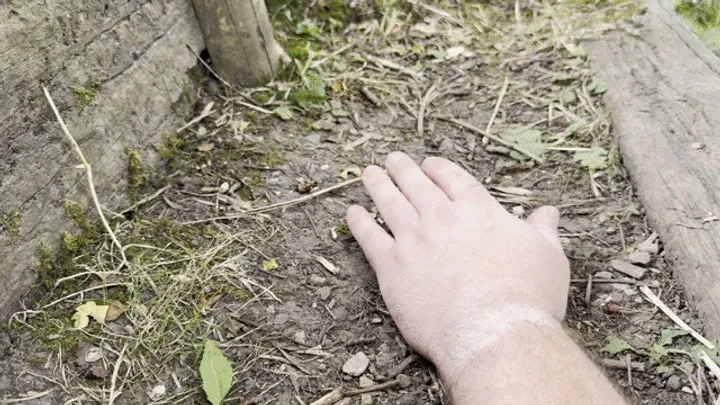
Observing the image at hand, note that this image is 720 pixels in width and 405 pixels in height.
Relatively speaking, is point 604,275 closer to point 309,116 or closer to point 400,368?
point 400,368

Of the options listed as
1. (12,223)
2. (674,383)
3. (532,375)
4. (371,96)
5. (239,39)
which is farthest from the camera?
(371,96)

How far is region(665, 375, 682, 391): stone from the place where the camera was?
5.70 ft

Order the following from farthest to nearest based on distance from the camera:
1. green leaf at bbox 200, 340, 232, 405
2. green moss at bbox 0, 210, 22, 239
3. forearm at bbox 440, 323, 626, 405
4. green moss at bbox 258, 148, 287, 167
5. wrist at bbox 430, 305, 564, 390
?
green moss at bbox 258, 148, 287, 167 < green moss at bbox 0, 210, 22, 239 < green leaf at bbox 200, 340, 232, 405 < wrist at bbox 430, 305, 564, 390 < forearm at bbox 440, 323, 626, 405

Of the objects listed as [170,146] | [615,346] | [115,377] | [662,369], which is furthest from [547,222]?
[170,146]

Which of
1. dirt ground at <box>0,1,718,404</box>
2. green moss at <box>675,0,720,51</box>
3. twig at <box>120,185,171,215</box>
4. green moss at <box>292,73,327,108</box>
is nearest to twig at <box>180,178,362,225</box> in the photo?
dirt ground at <box>0,1,718,404</box>

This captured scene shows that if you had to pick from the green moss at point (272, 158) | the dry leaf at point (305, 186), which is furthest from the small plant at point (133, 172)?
the dry leaf at point (305, 186)

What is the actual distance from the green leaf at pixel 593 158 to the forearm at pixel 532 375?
1001mm

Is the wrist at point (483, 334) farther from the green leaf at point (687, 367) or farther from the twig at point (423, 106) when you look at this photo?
the twig at point (423, 106)

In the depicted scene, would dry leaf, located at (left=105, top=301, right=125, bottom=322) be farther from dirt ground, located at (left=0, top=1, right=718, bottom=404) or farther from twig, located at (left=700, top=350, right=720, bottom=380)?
twig, located at (left=700, top=350, right=720, bottom=380)

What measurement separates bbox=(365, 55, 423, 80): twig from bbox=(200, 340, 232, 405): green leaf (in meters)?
1.73

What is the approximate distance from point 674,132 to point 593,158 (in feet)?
0.96

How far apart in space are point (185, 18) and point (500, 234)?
164 centimetres

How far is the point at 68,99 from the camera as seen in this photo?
205 centimetres

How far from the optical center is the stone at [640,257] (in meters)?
2.06
